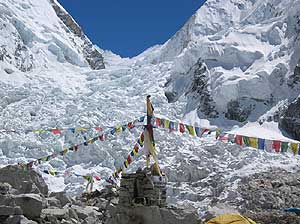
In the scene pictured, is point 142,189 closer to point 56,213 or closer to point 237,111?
point 56,213

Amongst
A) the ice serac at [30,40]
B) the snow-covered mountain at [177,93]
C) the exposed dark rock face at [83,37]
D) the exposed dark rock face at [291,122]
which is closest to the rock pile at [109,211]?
the snow-covered mountain at [177,93]

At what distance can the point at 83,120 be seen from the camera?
3725 cm

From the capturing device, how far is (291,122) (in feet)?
116

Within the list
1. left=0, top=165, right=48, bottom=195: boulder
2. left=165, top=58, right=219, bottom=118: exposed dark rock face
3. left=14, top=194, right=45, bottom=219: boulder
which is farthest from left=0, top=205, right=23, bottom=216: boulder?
left=165, top=58, right=219, bottom=118: exposed dark rock face

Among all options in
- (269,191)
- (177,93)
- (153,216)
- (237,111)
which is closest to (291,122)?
(237,111)

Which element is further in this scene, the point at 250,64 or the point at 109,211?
the point at 250,64

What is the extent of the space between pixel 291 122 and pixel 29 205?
87.3 ft

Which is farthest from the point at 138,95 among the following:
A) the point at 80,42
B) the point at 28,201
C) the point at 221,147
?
the point at 28,201

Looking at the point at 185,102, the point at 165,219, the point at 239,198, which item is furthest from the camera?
the point at 185,102

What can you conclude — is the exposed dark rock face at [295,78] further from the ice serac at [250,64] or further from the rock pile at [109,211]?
the rock pile at [109,211]

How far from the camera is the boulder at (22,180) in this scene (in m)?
14.1

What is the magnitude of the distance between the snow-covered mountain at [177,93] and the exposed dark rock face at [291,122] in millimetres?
559

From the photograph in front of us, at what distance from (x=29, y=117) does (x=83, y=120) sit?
3897 millimetres

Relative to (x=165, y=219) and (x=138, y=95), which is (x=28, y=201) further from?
(x=138, y=95)
